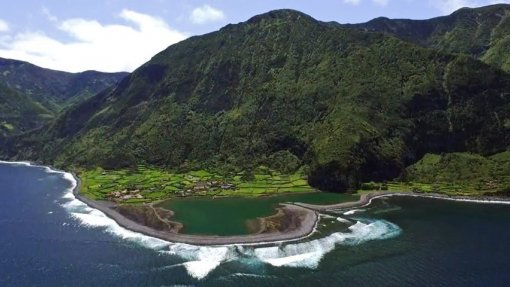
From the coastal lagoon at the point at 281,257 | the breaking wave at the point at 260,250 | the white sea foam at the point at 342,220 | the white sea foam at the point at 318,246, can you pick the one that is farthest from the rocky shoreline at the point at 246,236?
the white sea foam at the point at 342,220

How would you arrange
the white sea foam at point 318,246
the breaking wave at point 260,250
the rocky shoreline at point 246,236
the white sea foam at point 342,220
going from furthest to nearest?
the white sea foam at point 342,220
the rocky shoreline at point 246,236
the white sea foam at point 318,246
the breaking wave at point 260,250

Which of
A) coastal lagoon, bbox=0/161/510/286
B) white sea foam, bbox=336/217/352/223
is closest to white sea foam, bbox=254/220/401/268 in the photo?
coastal lagoon, bbox=0/161/510/286

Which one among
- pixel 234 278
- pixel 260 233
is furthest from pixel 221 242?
pixel 234 278

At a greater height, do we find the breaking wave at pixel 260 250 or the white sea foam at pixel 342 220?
the white sea foam at pixel 342 220

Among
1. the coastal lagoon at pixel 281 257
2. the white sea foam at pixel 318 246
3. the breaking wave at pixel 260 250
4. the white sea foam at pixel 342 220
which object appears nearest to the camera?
the coastal lagoon at pixel 281 257

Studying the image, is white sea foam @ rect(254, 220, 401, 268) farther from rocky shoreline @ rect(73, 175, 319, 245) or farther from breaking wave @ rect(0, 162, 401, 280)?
rocky shoreline @ rect(73, 175, 319, 245)

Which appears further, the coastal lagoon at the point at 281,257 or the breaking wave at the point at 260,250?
the breaking wave at the point at 260,250

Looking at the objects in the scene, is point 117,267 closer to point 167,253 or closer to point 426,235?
Answer: point 167,253

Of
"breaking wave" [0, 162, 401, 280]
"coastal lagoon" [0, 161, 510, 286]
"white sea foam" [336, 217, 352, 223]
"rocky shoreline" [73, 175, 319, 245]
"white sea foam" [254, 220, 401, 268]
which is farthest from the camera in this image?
"white sea foam" [336, 217, 352, 223]

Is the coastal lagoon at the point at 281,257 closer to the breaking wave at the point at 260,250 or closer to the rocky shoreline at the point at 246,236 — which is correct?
the breaking wave at the point at 260,250
